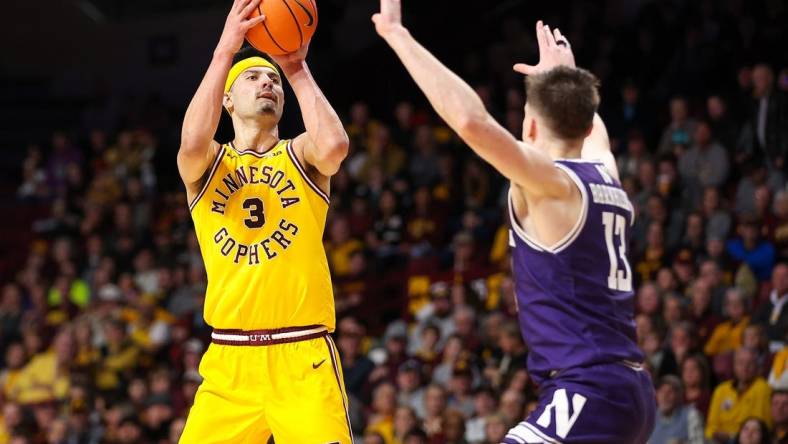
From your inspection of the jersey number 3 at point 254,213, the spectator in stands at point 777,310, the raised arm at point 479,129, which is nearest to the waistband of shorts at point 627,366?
the raised arm at point 479,129

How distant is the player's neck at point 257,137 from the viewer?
6.68m

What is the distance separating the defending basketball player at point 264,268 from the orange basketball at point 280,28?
0.07 meters

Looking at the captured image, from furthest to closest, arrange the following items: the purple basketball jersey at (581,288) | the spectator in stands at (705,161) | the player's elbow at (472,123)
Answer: the spectator in stands at (705,161)
the purple basketball jersey at (581,288)
the player's elbow at (472,123)

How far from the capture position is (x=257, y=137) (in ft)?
22.0

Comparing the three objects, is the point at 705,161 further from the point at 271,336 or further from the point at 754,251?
the point at 271,336

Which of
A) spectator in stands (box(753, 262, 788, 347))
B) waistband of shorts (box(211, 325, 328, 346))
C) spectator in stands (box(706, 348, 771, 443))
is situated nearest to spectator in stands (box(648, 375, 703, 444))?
spectator in stands (box(706, 348, 771, 443))

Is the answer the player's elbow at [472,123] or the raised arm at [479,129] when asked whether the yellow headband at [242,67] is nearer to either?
the raised arm at [479,129]

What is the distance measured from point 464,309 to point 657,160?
2.68 meters

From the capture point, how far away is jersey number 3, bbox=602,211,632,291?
4.84 meters

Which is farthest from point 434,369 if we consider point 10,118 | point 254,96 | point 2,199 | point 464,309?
point 10,118

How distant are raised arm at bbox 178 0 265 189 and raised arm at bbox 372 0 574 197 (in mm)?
1631

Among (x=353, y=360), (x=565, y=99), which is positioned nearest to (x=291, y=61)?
(x=565, y=99)

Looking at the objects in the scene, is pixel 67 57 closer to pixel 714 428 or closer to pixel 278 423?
pixel 714 428

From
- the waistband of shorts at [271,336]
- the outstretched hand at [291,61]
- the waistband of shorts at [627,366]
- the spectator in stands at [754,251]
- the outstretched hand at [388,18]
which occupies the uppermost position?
the outstretched hand at [291,61]
